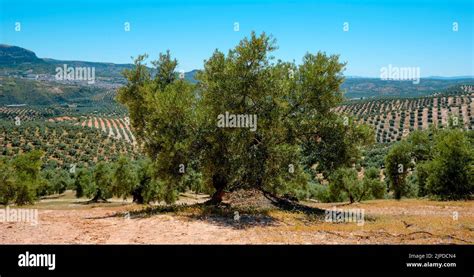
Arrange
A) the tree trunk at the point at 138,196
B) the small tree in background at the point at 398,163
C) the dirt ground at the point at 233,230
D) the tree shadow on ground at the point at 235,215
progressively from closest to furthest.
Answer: the dirt ground at the point at 233,230, the tree shadow on ground at the point at 235,215, the tree trunk at the point at 138,196, the small tree in background at the point at 398,163

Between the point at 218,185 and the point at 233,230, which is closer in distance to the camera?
the point at 233,230

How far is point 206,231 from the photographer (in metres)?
16.9

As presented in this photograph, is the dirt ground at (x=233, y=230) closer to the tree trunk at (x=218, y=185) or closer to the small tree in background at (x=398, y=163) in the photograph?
the tree trunk at (x=218, y=185)

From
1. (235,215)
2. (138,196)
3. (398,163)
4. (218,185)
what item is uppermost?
(218,185)

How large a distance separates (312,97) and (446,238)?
11.7 meters

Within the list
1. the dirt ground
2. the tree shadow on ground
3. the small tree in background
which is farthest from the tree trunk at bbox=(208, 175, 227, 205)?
the small tree in background

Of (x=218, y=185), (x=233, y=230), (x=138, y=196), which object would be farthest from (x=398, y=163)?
(x=233, y=230)

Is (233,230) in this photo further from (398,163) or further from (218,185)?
(398,163)

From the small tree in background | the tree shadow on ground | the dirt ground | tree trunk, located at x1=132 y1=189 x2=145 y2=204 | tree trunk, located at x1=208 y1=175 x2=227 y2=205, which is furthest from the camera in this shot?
the small tree in background

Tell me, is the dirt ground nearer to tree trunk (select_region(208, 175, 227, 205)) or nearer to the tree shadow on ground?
the tree shadow on ground

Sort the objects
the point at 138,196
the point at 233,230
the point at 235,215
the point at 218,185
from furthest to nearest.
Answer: the point at 138,196 → the point at 218,185 → the point at 235,215 → the point at 233,230

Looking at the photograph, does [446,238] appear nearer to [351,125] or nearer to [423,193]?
[351,125]

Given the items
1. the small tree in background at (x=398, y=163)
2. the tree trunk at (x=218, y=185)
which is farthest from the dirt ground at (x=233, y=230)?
the small tree in background at (x=398, y=163)
